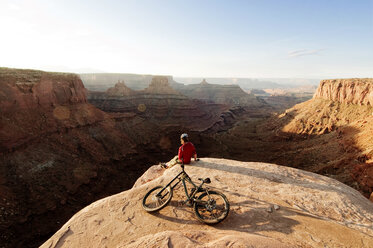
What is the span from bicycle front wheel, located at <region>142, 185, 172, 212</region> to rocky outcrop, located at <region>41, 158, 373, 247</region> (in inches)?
7.9

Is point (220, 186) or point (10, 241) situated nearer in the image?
point (220, 186)

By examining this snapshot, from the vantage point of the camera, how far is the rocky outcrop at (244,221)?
393 cm

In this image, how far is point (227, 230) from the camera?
4.48m

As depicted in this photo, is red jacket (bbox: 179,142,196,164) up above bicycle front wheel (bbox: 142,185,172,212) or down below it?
above

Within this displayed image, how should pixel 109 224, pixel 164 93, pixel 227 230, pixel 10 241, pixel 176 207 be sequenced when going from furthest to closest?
pixel 164 93
pixel 10 241
pixel 176 207
pixel 109 224
pixel 227 230

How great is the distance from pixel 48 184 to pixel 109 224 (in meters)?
18.7

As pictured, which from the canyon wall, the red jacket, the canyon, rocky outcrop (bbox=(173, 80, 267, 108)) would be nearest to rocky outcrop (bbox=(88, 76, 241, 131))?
the canyon

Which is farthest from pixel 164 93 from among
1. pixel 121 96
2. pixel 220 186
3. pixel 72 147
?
pixel 220 186

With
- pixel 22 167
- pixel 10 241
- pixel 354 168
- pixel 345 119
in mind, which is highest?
pixel 345 119

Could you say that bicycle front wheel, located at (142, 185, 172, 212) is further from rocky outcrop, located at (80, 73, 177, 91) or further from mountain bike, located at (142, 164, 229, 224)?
rocky outcrop, located at (80, 73, 177, 91)

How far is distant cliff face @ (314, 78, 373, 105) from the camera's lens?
32.5 m

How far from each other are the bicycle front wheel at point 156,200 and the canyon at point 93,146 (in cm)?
1430

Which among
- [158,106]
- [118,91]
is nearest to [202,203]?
[158,106]

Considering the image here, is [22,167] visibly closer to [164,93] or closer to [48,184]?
[48,184]
